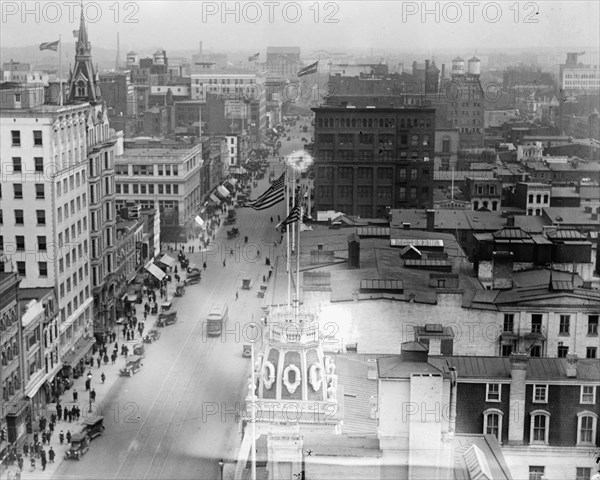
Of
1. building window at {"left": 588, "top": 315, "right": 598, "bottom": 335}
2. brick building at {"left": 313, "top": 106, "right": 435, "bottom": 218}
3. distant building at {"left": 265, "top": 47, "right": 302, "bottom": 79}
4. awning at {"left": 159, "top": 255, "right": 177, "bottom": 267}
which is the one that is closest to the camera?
building window at {"left": 588, "top": 315, "right": 598, "bottom": 335}

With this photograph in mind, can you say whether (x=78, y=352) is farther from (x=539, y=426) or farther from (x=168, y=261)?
(x=539, y=426)

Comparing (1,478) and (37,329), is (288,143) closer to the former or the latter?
(37,329)

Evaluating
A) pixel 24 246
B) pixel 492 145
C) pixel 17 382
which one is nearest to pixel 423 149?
pixel 492 145

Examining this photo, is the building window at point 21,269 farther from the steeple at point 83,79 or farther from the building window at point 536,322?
the building window at point 536,322

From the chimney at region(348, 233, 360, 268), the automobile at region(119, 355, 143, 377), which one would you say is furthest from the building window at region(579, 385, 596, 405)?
the automobile at region(119, 355, 143, 377)

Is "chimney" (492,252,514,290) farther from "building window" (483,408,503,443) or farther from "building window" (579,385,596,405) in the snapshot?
"building window" (483,408,503,443)
